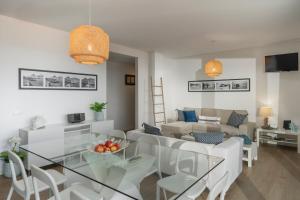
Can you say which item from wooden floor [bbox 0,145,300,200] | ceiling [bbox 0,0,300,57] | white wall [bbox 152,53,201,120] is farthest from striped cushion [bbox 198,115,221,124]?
ceiling [bbox 0,0,300,57]

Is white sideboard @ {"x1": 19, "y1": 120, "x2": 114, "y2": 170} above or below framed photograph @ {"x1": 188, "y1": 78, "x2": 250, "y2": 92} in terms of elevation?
below

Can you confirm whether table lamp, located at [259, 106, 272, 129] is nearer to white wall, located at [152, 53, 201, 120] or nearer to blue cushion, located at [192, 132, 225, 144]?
white wall, located at [152, 53, 201, 120]

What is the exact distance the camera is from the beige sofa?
489 cm

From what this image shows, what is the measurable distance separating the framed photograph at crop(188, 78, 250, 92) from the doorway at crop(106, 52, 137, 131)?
218 cm

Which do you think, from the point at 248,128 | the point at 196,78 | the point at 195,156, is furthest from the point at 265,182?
the point at 196,78

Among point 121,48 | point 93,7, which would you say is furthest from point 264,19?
point 121,48

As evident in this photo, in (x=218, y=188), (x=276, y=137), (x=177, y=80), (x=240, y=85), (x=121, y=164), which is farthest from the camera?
(x=177, y=80)

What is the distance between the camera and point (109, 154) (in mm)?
2178

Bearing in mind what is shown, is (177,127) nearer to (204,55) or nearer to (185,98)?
(185,98)

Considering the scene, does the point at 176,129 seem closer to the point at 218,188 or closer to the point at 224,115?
the point at 224,115

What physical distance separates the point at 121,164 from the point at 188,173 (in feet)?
2.64

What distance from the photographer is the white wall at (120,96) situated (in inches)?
256

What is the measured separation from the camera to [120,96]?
685 centimetres

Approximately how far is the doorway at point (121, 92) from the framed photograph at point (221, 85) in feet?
7.15
